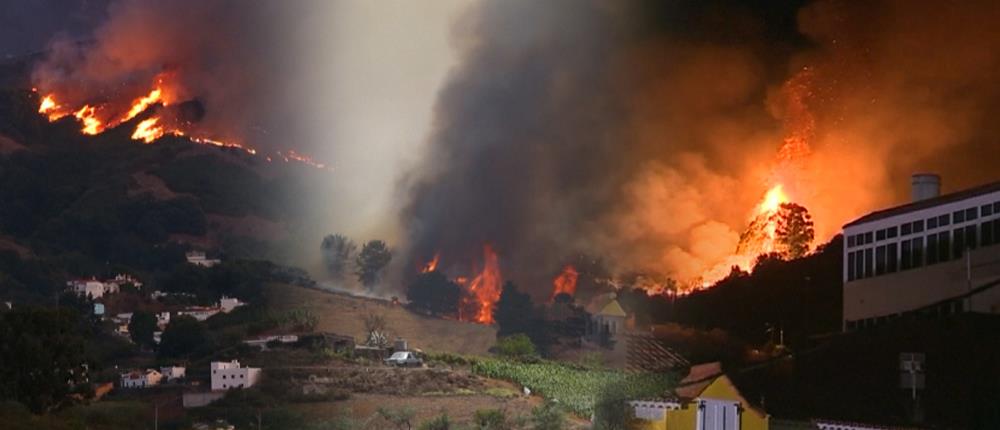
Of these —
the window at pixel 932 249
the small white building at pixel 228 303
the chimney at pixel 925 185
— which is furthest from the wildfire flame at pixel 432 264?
the window at pixel 932 249

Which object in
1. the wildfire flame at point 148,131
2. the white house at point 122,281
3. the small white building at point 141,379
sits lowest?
the small white building at point 141,379

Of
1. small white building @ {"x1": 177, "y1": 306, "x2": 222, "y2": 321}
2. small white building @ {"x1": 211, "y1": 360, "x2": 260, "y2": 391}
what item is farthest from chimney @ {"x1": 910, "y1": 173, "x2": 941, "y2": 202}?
small white building @ {"x1": 177, "y1": 306, "x2": 222, "y2": 321}

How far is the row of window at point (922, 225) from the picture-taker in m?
10.1

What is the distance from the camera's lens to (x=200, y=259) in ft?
48.5

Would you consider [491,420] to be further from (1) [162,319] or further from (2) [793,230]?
(1) [162,319]

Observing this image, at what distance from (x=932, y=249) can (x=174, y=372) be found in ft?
19.7

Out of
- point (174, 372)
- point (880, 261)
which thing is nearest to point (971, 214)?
point (880, 261)

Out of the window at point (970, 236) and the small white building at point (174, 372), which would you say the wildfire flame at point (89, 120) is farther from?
the window at point (970, 236)

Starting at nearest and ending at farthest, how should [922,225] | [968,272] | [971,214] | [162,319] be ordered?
1. [968,272]
2. [971,214]
3. [922,225]
4. [162,319]

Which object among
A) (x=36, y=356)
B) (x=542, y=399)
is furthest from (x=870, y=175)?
(x=36, y=356)

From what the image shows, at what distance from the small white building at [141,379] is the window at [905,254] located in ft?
19.3

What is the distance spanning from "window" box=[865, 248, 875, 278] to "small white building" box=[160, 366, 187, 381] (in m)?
5.42

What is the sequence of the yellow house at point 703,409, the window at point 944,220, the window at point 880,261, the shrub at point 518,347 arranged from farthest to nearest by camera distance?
the shrub at point 518,347
the window at point 880,261
the window at point 944,220
the yellow house at point 703,409

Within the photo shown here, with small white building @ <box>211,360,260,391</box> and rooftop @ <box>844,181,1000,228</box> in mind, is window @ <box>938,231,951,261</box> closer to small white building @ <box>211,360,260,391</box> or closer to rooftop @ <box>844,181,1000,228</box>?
rooftop @ <box>844,181,1000,228</box>
